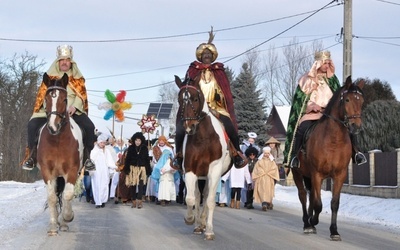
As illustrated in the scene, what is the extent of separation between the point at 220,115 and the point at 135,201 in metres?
10.1

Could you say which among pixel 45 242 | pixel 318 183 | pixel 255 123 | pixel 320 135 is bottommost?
pixel 45 242

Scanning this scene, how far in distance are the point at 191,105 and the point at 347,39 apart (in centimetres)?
1565

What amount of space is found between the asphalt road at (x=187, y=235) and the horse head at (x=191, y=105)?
1.87 meters

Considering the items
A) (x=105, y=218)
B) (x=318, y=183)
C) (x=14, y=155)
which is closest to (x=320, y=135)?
(x=318, y=183)

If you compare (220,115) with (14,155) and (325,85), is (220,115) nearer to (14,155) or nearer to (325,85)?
(325,85)

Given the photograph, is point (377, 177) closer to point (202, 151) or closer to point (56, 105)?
point (202, 151)

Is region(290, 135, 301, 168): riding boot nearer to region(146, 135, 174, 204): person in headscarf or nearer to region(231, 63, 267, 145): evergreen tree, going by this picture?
region(146, 135, 174, 204): person in headscarf

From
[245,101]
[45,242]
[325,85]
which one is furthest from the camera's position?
[245,101]

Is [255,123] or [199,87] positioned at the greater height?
[255,123]

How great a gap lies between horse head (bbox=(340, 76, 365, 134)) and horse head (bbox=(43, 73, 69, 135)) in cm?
469

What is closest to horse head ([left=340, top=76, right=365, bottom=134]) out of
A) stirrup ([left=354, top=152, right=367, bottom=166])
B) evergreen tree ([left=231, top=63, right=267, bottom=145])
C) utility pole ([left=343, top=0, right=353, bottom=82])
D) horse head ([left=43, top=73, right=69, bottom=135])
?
stirrup ([left=354, top=152, right=367, bottom=166])

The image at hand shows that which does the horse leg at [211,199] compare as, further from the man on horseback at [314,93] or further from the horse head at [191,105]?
the man on horseback at [314,93]

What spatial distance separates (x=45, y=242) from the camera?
11.8 metres

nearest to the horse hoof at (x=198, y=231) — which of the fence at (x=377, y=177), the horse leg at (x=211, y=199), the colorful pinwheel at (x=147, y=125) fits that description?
the horse leg at (x=211, y=199)
